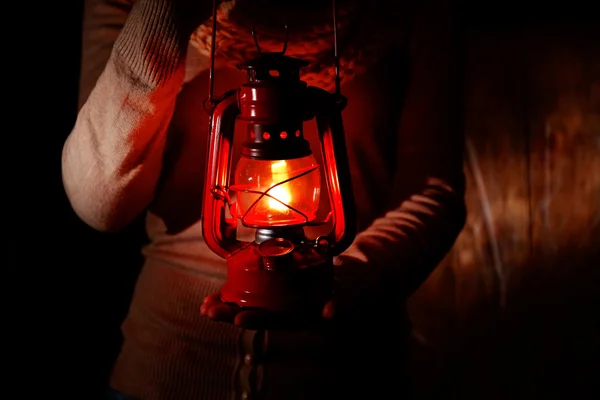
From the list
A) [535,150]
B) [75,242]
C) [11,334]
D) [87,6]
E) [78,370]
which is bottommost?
[78,370]

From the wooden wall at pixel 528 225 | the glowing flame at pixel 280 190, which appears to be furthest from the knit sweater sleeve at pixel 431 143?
the wooden wall at pixel 528 225

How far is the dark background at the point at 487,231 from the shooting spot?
1.56 m

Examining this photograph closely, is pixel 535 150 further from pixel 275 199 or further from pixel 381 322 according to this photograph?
pixel 275 199

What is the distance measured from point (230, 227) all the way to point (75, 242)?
766mm

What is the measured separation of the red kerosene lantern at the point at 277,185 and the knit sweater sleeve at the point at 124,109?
0.11 meters

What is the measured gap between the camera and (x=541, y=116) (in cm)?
167

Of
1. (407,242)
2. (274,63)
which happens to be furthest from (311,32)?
(407,242)

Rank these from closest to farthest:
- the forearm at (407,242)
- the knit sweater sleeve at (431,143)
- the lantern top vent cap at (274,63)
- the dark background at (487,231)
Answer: the lantern top vent cap at (274,63)
the forearm at (407,242)
the knit sweater sleeve at (431,143)
the dark background at (487,231)

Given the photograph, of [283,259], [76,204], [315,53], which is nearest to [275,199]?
[283,259]

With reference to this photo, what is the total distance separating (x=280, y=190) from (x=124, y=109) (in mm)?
278

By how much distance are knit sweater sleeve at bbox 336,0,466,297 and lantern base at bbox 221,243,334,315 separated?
0.92ft

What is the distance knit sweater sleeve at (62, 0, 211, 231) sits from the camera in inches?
37.8

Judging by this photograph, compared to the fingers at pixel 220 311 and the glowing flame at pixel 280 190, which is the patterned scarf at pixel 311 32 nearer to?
the glowing flame at pixel 280 190

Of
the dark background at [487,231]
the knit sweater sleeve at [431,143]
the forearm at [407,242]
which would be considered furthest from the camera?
the dark background at [487,231]
